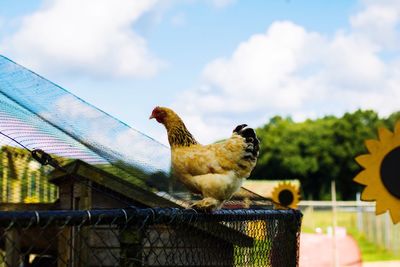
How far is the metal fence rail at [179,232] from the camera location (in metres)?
2.01

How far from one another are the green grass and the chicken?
20.1 meters

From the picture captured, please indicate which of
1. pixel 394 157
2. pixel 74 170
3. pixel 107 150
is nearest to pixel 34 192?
pixel 74 170

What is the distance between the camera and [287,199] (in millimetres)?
10023

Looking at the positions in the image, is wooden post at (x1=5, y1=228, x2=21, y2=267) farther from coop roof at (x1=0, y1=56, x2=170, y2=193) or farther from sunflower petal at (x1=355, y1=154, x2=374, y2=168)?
sunflower petal at (x1=355, y1=154, x2=374, y2=168)

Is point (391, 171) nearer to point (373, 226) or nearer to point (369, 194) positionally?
point (369, 194)

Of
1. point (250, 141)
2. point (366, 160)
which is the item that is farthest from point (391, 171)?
point (250, 141)

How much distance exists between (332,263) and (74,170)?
1400 cm

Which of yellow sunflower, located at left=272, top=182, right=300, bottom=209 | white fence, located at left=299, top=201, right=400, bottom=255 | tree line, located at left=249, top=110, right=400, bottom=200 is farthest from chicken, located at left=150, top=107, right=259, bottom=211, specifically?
tree line, located at left=249, top=110, right=400, bottom=200

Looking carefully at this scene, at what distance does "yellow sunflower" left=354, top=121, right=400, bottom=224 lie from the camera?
5266mm

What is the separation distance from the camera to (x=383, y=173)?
5320 mm

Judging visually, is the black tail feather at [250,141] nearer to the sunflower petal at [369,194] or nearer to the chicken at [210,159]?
the chicken at [210,159]

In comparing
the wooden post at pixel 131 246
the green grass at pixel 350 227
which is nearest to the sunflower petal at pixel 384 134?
the wooden post at pixel 131 246

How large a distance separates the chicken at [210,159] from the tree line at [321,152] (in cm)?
6282

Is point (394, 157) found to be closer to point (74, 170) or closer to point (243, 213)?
point (74, 170)
